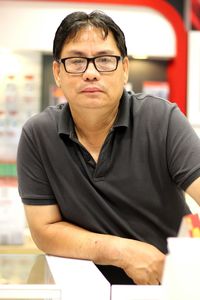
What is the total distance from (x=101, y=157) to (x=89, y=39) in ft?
1.21

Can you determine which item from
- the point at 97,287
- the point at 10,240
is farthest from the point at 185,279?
the point at 10,240

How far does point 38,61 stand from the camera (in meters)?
3.24

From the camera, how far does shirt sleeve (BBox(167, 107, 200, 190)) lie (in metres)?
1.47

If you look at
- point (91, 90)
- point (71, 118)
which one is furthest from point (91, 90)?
point (71, 118)

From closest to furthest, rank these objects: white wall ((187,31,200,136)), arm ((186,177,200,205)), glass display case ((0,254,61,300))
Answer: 1. glass display case ((0,254,61,300))
2. arm ((186,177,200,205))
3. white wall ((187,31,200,136))

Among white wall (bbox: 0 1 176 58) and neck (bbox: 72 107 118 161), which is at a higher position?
white wall (bbox: 0 1 176 58)

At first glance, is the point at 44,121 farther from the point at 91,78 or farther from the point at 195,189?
the point at 195,189

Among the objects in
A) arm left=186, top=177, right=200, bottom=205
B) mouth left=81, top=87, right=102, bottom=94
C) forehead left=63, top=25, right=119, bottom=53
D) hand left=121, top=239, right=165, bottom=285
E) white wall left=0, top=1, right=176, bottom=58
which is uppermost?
white wall left=0, top=1, right=176, bottom=58

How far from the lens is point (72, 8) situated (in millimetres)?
3182

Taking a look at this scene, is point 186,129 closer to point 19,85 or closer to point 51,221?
point 51,221

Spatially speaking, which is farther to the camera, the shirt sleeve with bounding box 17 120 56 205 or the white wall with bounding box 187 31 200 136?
the white wall with bounding box 187 31 200 136

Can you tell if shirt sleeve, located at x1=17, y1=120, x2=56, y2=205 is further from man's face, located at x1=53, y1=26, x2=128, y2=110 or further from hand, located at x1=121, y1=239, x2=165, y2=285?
hand, located at x1=121, y1=239, x2=165, y2=285

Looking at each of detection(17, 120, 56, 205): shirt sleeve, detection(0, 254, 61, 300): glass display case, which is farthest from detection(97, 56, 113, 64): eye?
detection(0, 254, 61, 300): glass display case

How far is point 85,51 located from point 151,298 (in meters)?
0.80
